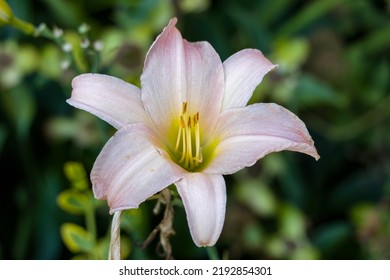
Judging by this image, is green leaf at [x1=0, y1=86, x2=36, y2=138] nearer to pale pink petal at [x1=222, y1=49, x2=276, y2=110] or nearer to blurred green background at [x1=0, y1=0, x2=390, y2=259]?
blurred green background at [x1=0, y1=0, x2=390, y2=259]

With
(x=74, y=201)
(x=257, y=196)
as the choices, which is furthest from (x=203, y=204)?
(x=257, y=196)

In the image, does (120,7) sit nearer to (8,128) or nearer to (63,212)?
(8,128)

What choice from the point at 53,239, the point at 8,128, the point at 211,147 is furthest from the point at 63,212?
the point at 211,147

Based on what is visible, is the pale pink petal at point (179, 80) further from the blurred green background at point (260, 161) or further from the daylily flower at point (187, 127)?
the blurred green background at point (260, 161)

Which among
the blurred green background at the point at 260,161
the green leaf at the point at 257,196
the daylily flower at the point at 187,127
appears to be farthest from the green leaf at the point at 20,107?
the daylily flower at the point at 187,127

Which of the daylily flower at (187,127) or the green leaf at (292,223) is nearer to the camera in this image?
the daylily flower at (187,127)

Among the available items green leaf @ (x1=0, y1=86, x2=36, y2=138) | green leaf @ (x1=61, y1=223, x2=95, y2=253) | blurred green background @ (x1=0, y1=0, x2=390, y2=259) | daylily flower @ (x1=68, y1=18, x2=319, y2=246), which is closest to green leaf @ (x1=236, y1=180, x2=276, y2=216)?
blurred green background @ (x1=0, y1=0, x2=390, y2=259)
